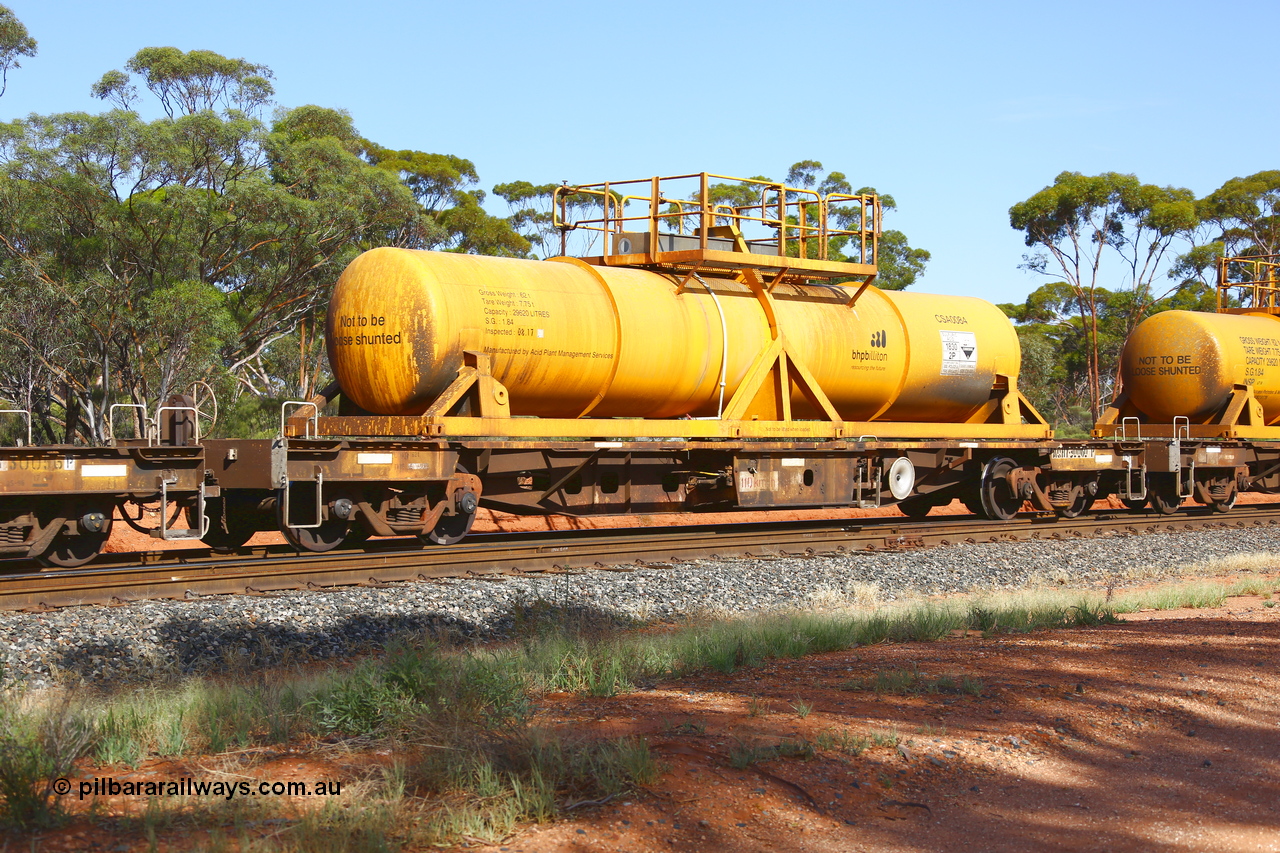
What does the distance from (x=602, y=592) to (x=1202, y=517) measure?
1321 cm

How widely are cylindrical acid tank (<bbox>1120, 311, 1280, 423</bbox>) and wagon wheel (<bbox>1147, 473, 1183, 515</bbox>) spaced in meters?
1.57

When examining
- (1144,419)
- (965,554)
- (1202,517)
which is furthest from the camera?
(1144,419)

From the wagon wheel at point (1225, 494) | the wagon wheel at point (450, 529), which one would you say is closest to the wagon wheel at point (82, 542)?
the wagon wheel at point (450, 529)

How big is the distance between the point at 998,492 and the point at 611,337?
839cm

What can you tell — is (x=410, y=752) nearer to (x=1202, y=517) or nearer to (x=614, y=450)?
(x=614, y=450)

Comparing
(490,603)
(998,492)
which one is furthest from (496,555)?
(998,492)

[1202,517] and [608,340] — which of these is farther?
[1202,517]

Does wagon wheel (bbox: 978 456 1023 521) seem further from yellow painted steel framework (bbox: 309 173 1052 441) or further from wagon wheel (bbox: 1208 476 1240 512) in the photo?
wagon wheel (bbox: 1208 476 1240 512)

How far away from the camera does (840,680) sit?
7465mm

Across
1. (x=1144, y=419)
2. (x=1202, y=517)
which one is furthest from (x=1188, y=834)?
(x=1144, y=419)

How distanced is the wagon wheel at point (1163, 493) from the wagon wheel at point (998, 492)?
3.70 meters

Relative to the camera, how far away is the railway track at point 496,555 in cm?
1013

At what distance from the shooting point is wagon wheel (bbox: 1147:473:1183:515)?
2091cm

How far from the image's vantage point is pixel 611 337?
13797mm
